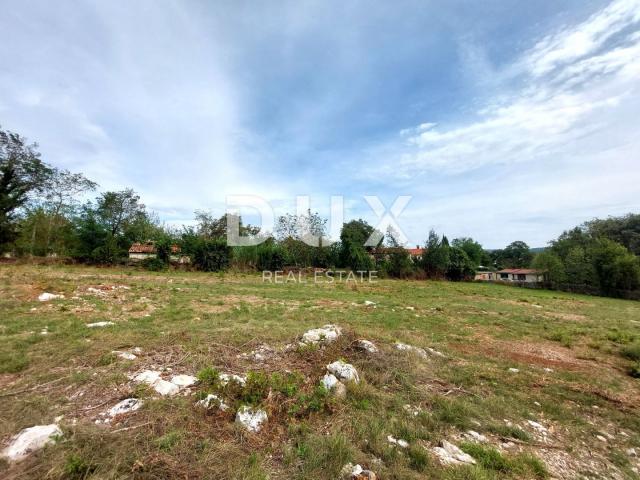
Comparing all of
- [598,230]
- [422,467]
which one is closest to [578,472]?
[422,467]

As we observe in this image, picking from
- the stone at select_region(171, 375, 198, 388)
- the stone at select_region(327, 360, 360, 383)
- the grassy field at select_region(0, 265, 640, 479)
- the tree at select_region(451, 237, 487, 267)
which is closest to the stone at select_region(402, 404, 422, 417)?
the grassy field at select_region(0, 265, 640, 479)

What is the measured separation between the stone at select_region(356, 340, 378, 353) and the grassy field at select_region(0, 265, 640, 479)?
8cm

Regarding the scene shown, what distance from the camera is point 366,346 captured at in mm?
3990

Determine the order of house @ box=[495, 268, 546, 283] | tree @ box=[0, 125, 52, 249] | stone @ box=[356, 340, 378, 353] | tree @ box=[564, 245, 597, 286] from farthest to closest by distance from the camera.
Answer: house @ box=[495, 268, 546, 283]
tree @ box=[564, 245, 597, 286]
tree @ box=[0, 125, 52, 249]
stone @ box=[356, 340, 378, 353]

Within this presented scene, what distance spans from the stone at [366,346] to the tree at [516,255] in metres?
67.3

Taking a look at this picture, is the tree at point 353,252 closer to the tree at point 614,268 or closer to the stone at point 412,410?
the stone at point 412,410

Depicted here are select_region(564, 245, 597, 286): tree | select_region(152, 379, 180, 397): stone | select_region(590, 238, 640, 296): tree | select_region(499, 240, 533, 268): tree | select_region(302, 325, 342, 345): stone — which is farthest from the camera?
select_region(499, 240, 533, 268): tree

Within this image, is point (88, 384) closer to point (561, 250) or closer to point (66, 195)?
point (66, 195)

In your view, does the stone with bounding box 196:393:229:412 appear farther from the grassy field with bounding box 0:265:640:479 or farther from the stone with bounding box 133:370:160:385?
the stone with bounding box 133:370:160:385

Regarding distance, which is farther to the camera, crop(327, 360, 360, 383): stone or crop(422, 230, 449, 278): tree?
crop(422, 230, 449, 278): tree

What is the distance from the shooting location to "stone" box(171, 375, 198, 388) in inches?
111

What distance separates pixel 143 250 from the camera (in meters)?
23.3

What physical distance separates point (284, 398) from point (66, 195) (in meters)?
29.0

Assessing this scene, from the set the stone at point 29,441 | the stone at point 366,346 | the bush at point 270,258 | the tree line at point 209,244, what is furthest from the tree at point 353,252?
the stone at point 29,441
